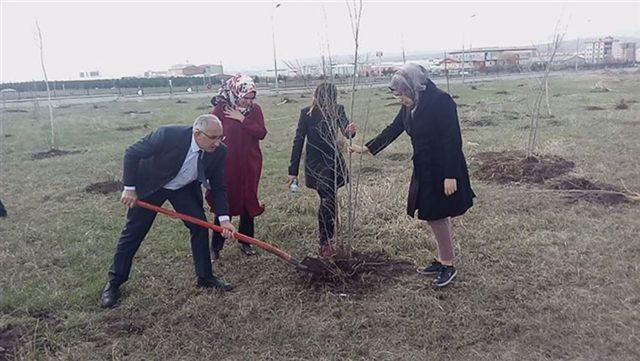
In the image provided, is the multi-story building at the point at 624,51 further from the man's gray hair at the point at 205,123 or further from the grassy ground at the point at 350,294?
the man's gray hair at the point at 205,123

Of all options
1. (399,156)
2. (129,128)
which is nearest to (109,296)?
(399,156)

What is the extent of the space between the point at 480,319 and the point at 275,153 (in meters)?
6.71

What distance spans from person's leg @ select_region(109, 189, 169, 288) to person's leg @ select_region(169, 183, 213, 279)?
102 millimetres

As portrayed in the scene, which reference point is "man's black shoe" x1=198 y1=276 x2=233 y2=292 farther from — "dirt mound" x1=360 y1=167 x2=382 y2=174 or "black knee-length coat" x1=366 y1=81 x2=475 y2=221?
"dirt mound" x1=360 y1=167 x2=382 y2=174

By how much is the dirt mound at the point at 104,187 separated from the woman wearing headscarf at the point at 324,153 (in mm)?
3899

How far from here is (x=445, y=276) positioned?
12.7ft

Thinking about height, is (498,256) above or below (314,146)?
below

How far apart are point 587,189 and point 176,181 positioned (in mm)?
4683

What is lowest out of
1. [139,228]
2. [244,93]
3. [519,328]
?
[519,328]

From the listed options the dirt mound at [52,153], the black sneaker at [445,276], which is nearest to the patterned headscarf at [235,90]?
the black sneaker at [445,276]

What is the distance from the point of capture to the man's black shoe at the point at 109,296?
3791 millimetres

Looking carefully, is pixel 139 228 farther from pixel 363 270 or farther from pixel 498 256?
pixel 498 256

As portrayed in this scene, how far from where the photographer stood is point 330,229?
460cm

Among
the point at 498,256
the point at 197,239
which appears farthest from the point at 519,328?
the point at 197,239
